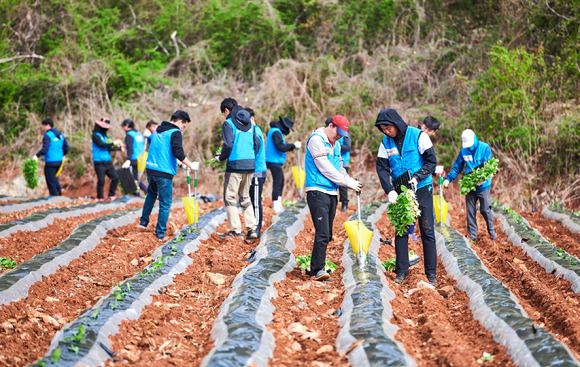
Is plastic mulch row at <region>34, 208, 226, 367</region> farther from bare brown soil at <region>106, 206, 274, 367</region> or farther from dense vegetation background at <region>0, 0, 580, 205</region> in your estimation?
dense vegetation background at <region>0, 0, 580, 205</region>

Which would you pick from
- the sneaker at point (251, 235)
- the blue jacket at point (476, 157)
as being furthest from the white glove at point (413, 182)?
the sneaker at point (251, 235)

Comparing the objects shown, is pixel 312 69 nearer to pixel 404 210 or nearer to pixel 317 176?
pixel 317 176

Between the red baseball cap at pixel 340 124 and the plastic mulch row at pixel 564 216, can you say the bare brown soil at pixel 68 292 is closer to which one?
the red baseball cap at pixel 340 124

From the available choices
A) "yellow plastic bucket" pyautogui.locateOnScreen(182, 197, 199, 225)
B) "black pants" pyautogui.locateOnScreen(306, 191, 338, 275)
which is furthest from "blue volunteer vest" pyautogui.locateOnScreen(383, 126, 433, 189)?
"yellow plastic bucket" pyautogui.locateOnScreen(182, 197, 199, 225)

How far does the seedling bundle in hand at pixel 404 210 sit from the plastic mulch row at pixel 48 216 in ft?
19.0

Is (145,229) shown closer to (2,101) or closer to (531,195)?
(531,195)

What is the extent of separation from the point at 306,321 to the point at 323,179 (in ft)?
5.25

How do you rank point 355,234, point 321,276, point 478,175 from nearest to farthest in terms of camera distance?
point 321,276
point 355,234
point 478,175

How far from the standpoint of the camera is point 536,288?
596 cm

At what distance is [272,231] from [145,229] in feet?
7.22

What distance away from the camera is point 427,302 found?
217 inches

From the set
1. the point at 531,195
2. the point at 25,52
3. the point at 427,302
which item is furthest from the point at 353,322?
the point at 25,52

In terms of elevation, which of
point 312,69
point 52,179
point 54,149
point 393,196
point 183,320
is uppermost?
point 312,69

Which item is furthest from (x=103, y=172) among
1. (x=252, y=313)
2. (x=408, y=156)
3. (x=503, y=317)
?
(x=503, y=317)
